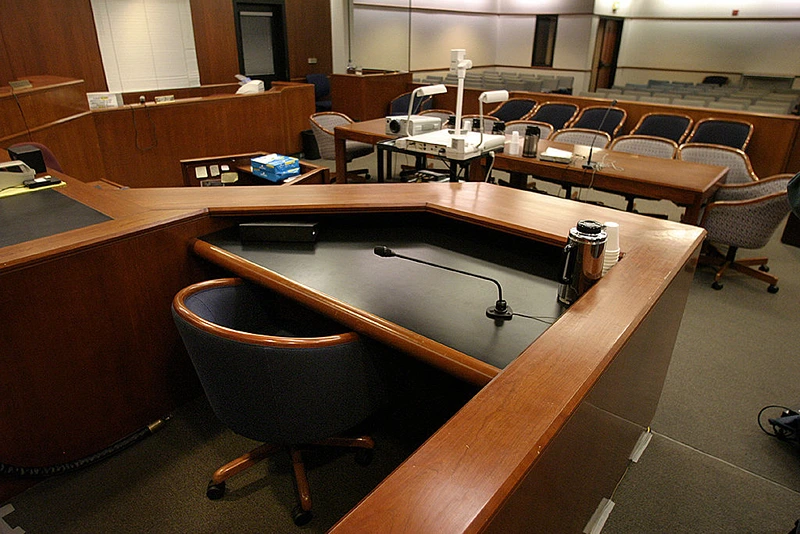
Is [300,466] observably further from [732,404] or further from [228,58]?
[228,58]

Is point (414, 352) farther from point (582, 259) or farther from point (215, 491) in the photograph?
point (215, 491)

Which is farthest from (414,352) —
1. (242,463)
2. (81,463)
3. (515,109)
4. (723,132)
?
(515,109)

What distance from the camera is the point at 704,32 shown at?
416 inches

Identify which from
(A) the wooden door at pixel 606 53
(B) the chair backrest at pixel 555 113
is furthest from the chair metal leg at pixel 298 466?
(A) the wooden door at pixel 606 53

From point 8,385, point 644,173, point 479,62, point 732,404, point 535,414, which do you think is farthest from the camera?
point 479,62

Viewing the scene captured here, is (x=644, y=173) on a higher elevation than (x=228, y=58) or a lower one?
lower

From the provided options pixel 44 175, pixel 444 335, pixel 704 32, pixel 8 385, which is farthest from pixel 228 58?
pixel 704 32

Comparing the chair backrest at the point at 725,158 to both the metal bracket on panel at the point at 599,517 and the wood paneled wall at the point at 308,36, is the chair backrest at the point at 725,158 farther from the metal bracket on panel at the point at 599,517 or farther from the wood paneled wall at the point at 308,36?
the wood paneled wall at the point at 308,36

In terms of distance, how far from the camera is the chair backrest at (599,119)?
525 centimetres

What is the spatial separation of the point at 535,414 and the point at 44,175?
7.93 feet

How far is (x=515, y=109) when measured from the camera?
593 centimetres

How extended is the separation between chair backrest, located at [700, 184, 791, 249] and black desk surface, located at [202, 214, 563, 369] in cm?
220

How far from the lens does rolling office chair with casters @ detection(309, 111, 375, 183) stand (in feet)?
16.2

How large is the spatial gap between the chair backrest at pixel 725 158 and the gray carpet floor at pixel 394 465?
1.98 metres
